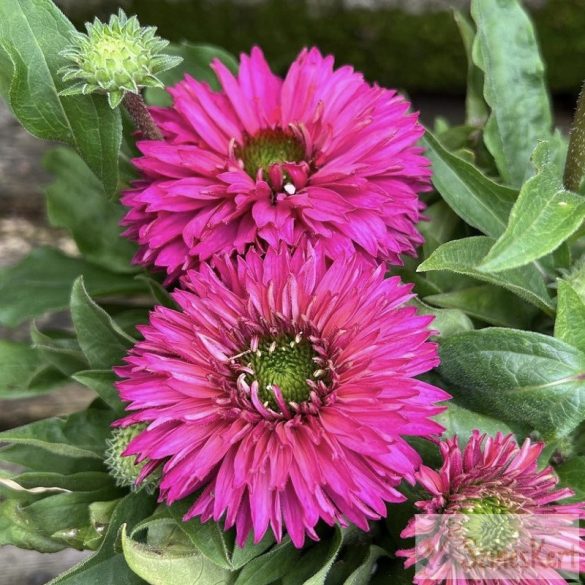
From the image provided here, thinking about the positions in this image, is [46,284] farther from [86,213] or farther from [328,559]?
[328,559]

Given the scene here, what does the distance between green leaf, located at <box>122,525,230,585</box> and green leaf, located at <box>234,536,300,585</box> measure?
15 mm

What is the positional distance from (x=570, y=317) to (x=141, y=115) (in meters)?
0.31

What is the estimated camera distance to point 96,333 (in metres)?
0.57

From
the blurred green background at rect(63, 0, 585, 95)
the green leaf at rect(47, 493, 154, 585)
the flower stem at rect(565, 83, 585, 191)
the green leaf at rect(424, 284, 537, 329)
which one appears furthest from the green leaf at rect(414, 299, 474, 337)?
the blurred green background at rect(63, 0, 585, 95)

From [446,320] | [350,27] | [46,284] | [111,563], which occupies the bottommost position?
[111,563]

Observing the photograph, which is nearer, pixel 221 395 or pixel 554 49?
pixel 221 395

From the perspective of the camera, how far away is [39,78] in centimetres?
55

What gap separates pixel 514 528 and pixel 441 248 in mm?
169

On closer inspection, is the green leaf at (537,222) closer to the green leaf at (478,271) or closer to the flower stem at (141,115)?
the green leaf at (478,271)

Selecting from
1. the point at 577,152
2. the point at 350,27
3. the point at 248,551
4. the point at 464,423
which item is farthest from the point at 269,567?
the point at 350,27

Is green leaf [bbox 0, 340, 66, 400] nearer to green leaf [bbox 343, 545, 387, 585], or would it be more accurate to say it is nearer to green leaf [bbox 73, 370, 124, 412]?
green leaf [bbox 73, 370, 124, 412]

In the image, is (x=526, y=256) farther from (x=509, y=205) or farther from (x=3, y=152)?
(x=3, y=152)

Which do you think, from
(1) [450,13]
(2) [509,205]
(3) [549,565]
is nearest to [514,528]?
(3) [549,565]

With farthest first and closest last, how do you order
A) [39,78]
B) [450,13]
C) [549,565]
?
[450,13], [39,78], [549,565]
